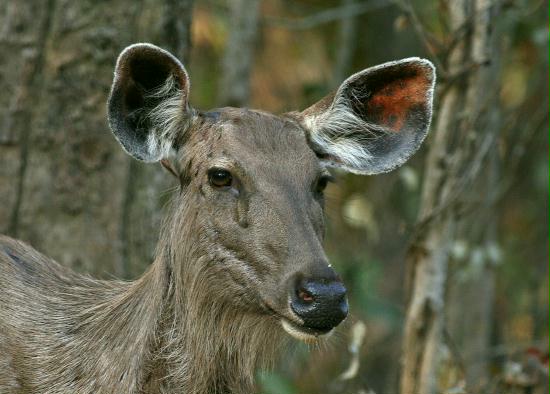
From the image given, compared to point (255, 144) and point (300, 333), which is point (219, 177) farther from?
point (300, 333)

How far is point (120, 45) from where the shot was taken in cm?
901

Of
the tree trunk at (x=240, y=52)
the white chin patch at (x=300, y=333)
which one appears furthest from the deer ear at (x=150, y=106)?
the tree trunk at (x=240, y=52)

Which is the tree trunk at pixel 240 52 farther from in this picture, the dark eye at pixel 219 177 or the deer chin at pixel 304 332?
the deer chin at pixel 304 332

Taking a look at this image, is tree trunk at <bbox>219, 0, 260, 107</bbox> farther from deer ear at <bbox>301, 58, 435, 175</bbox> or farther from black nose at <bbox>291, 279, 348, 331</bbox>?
Result: black nose at <bbox>291, 279, 348, 331</bbox>

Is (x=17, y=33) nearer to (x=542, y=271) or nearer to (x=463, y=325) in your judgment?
(x=463, y=325)

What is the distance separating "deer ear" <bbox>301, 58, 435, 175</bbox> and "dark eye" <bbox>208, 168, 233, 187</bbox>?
2.33 ft

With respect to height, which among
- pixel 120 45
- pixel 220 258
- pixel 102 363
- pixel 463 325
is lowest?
pixel 463 325

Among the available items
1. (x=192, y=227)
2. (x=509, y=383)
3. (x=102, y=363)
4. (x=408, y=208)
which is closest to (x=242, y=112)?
(x=192, y=227)

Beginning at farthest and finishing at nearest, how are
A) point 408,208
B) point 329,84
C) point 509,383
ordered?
point 408,208 < point 329,84 < point 509,383

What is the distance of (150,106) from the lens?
694 cm

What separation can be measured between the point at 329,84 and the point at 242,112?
23.0ft

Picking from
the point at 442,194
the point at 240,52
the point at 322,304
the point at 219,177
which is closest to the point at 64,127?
the point at 219,177

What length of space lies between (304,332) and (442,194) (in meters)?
3.07

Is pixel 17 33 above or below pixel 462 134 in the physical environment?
above
